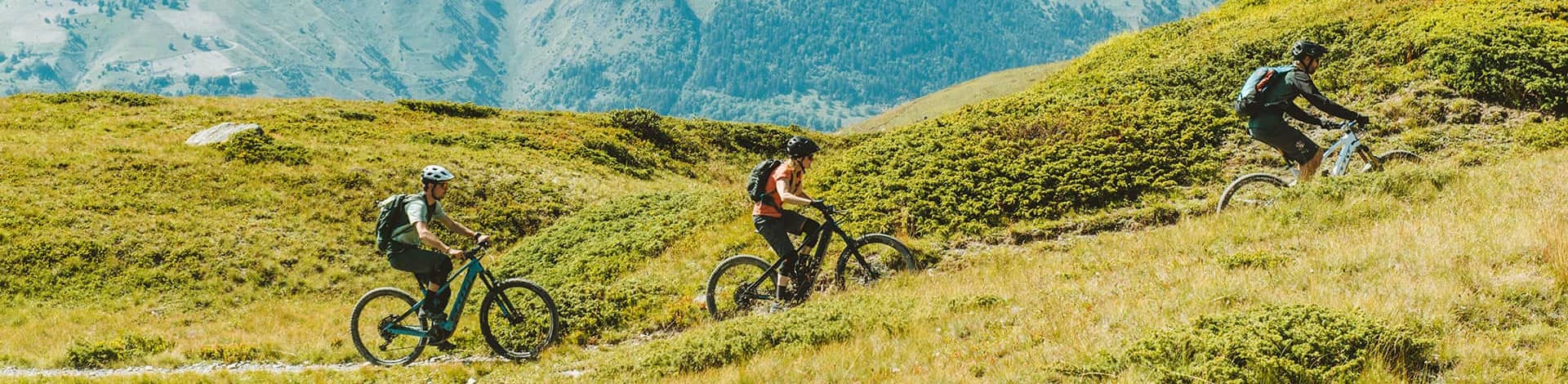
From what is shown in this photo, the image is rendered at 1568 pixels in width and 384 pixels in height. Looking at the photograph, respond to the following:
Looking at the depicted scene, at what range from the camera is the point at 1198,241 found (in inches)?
433

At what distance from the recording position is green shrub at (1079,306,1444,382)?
234 inches

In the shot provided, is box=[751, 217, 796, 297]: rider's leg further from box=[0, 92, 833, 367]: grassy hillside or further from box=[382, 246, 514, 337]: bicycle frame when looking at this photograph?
box=[382, 246, 514, 337]: bicycle frame

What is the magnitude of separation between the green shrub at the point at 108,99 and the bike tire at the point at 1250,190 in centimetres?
4309

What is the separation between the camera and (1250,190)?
12.5 m

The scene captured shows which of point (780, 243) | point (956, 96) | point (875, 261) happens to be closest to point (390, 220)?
point (780, 243)

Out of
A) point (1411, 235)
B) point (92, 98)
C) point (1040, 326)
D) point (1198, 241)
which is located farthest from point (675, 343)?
point (92, 98)

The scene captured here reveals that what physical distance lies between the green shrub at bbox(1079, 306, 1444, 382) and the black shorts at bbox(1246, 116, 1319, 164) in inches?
228

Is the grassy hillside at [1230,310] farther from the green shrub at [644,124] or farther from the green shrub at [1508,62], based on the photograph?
the green shrub at [644,124]

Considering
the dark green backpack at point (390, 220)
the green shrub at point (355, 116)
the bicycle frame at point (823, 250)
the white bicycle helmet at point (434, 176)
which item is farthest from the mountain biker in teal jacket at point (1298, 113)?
the green shrub at point (355, 116)

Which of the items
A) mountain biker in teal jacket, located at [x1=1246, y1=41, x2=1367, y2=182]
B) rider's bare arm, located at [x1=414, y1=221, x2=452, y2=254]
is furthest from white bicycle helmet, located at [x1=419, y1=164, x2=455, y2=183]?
mountain biker in teal jacket, located at [x1=1246, y1=41, x2=1367, y2=182]

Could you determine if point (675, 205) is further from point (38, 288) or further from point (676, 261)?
point (38, 288)

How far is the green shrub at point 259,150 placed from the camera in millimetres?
26750

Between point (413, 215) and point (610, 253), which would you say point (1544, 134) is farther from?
point (413, 215)

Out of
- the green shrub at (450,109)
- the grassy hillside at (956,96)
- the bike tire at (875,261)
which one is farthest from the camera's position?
the grassy hillside at (956,96)
